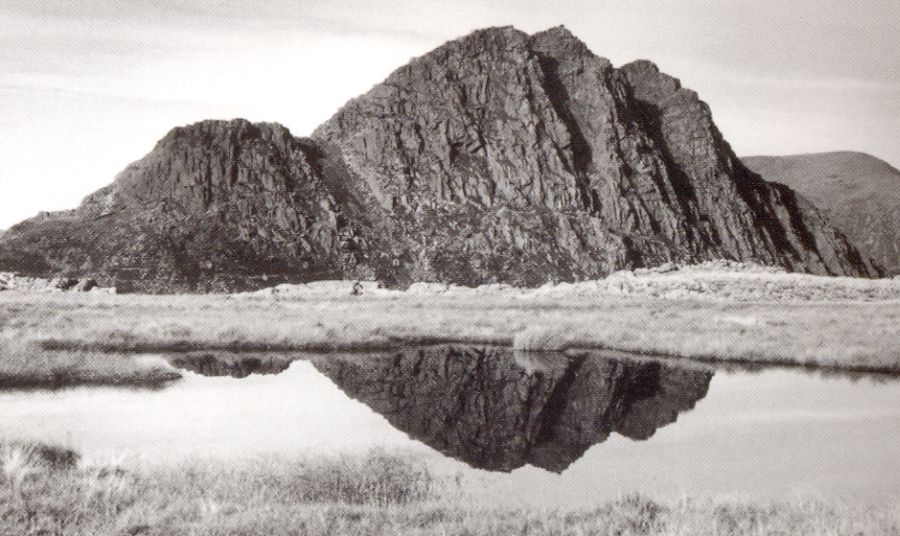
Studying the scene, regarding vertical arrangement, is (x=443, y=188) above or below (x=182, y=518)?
above

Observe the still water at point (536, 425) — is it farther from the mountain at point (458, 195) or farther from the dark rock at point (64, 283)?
the mountain at point (458, 195)

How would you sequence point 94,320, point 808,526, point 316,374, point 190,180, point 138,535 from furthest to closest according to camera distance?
point 190,180, point 94,320, point 316,374, point 808,526, point 138,535

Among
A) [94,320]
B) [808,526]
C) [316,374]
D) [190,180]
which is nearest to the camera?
[808,526]

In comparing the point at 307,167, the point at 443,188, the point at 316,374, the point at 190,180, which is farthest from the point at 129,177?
the point at 316,374

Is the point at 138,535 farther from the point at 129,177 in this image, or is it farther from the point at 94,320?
the point at 129,177

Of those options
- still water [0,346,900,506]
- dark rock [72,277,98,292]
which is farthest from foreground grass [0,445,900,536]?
dark rock [72,277,98,292]

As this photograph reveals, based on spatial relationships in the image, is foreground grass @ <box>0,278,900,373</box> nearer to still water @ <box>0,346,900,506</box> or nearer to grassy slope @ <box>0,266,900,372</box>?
grassy slope @ <box>0,266,900,372</box>

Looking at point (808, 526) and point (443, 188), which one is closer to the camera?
point (808, 526)

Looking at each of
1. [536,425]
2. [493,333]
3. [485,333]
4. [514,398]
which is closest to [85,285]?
[485,333]
